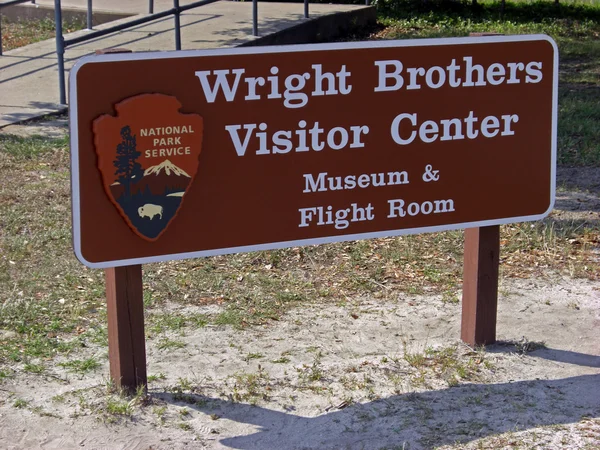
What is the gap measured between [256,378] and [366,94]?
1356 millimetres

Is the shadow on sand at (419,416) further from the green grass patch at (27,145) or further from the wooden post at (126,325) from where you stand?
the green grass patch at (27,145)

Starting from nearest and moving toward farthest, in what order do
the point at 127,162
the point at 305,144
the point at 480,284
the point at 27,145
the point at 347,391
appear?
1. the point at 127,162
2. the point at 305,144
3. the point at 347,391
4. the point at 480,284
5. the point at 27,145

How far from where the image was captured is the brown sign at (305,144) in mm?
3426

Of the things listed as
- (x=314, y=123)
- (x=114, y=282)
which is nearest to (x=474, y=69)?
(x=314, y=123)

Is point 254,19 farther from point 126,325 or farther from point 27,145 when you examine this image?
point 126,325

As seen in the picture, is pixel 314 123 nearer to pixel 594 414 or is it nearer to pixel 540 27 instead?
pixel 594 414

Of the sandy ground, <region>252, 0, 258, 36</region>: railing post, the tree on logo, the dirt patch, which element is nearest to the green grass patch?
the sandy ground

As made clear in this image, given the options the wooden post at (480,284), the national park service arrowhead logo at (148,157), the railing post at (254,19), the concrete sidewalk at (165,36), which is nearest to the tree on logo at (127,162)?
the national park service arrowhead logo at (148,157)

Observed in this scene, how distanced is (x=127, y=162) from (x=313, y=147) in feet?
2.66

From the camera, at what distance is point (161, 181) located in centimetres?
352

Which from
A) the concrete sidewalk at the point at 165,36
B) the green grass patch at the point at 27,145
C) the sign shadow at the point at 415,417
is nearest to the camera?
the sign shadow at the point at 415,417

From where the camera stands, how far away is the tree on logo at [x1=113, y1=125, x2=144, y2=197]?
11.2 ft

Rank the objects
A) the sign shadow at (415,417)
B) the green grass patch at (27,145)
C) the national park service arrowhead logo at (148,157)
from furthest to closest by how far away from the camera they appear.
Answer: the green grass patch at (27,145)
the sign shadow at (415,417)
the national park service arrowhead logo at (148,157)

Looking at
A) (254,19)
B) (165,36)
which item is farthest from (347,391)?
(165,36)
